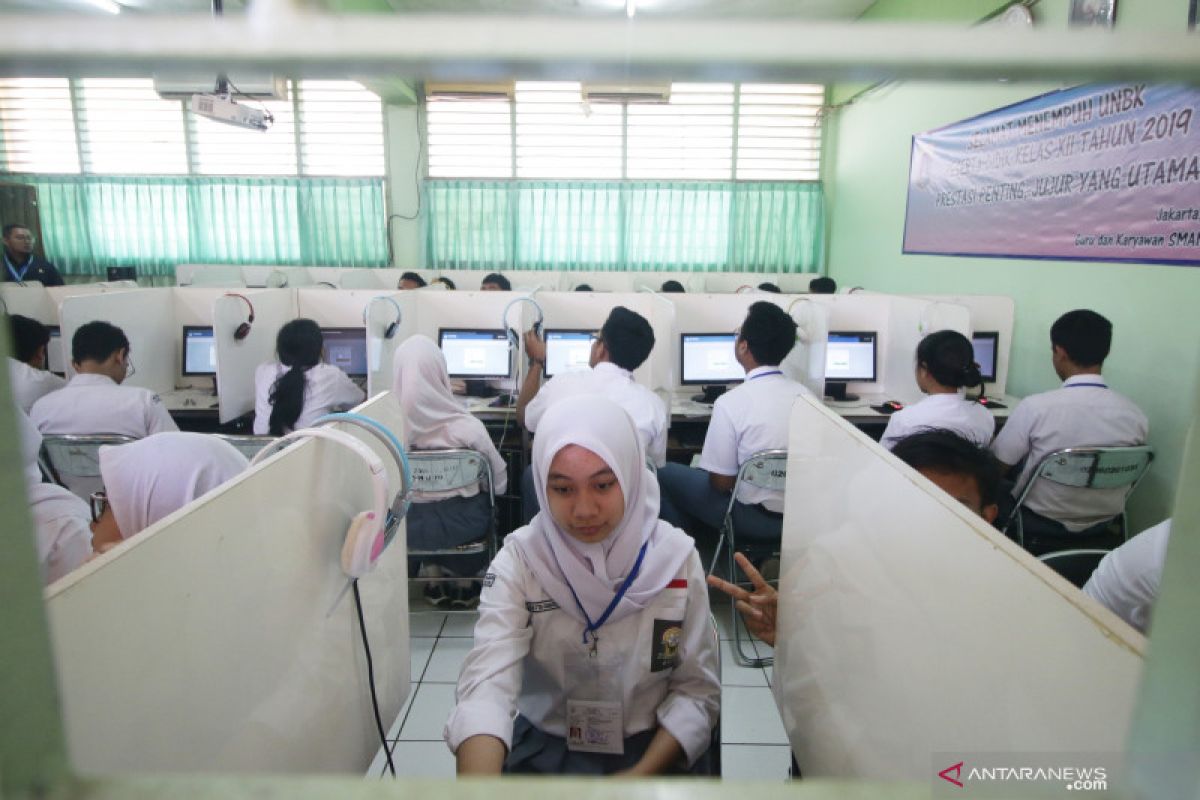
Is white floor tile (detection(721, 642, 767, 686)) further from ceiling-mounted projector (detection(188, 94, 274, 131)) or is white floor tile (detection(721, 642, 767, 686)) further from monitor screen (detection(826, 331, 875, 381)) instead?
ceiling-mounted projector (detection(188, 94, 274, 131))

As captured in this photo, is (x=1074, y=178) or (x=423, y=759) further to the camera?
(x=1074, y=178)

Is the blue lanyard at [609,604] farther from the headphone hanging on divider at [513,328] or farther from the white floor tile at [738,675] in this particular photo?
the headphone hanging on divider at [513,328]

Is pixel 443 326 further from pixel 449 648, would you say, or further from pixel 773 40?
pixel 773 40

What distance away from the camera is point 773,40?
317 mm

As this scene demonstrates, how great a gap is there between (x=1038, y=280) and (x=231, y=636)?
4.27 metres

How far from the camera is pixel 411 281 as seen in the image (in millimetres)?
5484

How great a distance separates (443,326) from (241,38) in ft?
11.8

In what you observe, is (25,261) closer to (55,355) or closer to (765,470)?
(55,355)

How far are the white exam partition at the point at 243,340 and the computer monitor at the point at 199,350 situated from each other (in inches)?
15.4

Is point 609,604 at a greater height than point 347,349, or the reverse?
point 347,349

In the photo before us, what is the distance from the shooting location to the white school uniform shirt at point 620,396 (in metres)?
2.75

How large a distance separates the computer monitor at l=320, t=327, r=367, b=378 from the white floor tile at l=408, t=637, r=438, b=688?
1693 mm

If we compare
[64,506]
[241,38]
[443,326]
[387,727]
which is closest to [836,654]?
[387,727]

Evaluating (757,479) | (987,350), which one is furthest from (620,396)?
(987,350)
